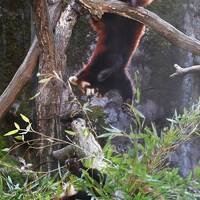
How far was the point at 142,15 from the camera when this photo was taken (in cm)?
179

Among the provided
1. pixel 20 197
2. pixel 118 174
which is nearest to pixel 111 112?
pixel 20 197

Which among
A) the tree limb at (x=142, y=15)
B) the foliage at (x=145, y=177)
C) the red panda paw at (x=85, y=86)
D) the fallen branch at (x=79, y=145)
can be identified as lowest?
the fallen branch at (x=79, y=145)

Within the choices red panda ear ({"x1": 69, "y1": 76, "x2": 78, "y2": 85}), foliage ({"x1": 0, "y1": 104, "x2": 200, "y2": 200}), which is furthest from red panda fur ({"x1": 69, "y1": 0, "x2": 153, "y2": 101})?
foliage ({"x1": 0, "y1": 104, "x2": 200, "y2": 200})

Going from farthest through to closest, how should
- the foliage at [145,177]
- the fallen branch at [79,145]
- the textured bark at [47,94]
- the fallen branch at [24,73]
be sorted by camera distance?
1. the fallen branch at [24,73]
2. the textured bark at [47,94]
3. the fallen branch at [79,145]
4. the foliage at [145,177]

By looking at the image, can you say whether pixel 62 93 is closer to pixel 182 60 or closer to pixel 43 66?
pixel 43 66

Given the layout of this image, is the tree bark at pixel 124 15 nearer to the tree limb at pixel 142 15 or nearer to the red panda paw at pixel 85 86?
the tree limb at pixel 142 15

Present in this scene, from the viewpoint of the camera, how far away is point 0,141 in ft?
7.11

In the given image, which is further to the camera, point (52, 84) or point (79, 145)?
point (52, 84)

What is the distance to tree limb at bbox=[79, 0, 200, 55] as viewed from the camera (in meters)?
1.79

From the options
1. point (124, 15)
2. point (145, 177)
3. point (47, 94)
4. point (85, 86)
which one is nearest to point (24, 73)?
point (47, 94)

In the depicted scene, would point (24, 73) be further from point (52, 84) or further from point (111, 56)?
Result: point (111, 56)

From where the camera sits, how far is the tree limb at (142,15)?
179 cm

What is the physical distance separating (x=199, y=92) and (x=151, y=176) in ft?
4.85

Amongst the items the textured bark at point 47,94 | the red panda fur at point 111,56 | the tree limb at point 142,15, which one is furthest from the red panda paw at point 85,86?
the tree limb at point 142,15
